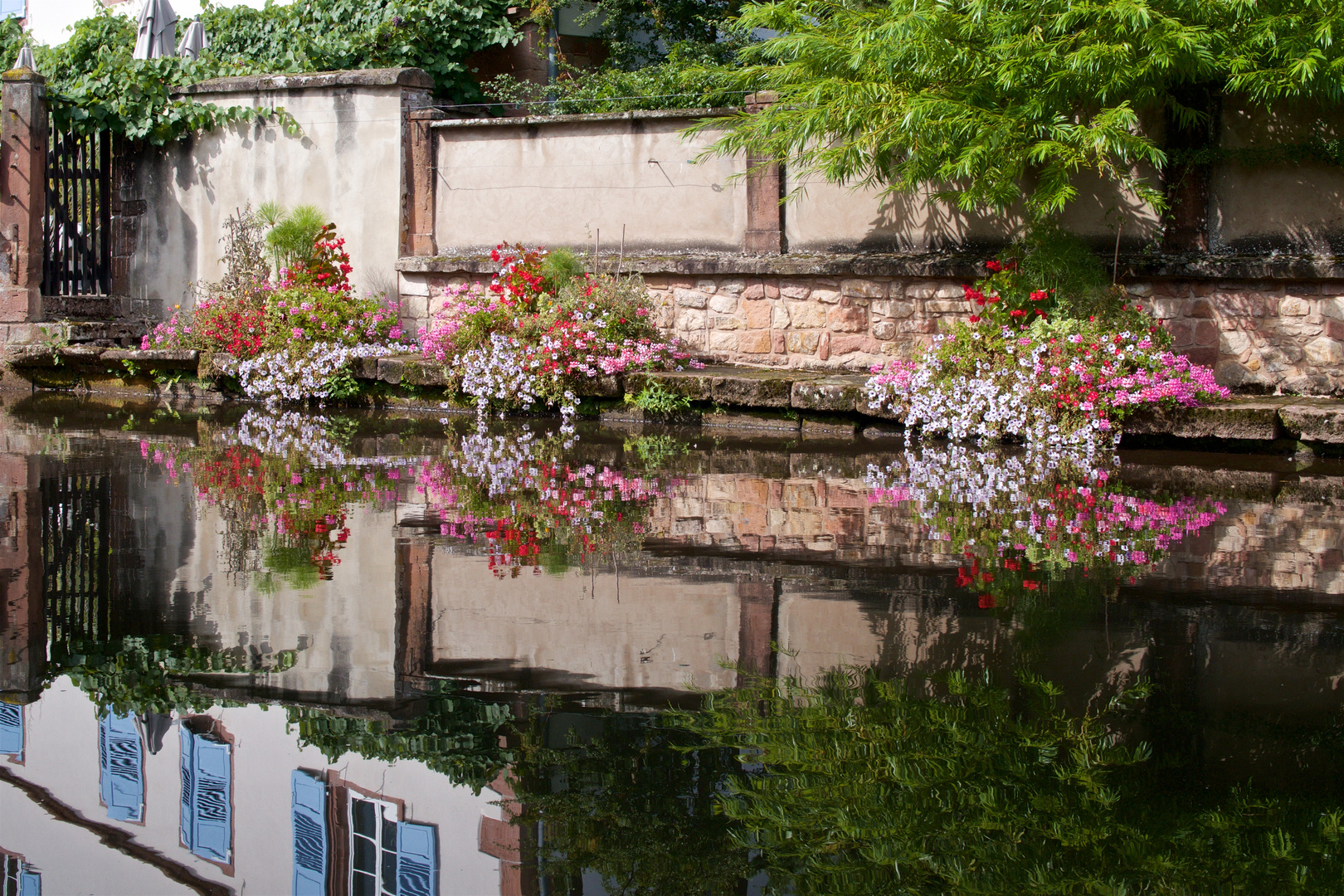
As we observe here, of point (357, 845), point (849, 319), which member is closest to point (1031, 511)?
point (357, 845)

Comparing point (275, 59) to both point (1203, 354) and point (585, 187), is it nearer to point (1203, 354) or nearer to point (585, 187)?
point (585, 187)

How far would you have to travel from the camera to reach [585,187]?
440 inches

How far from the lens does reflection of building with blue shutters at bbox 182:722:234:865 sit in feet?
8.68

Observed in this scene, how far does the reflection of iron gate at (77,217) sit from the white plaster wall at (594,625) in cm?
1005

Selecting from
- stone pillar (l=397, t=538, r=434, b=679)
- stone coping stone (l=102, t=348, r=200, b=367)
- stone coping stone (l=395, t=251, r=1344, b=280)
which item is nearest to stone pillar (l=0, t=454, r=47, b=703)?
stone pillar (l=397, t=538, r=434, b=679)

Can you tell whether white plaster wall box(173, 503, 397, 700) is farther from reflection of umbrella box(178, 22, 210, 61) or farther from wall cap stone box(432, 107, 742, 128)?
reflection of umbrella box(178, 22, 210, 61)

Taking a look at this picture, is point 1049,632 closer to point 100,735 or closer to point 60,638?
point 100,735

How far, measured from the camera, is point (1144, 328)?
8.75 m

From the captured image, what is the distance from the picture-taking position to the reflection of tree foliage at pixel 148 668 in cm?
325

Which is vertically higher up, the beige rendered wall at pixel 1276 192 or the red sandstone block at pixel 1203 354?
the beige rendered wall at pixel 1276 192

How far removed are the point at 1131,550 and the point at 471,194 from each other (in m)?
8.13

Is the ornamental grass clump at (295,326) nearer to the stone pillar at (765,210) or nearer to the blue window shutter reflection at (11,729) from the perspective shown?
the stone pillar at (765,210)

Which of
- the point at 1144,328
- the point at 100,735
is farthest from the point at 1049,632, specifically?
the point at 1144,328

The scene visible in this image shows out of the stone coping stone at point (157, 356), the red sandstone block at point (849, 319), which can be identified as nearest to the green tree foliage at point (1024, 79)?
the red sandstone block at point (849, 319)
